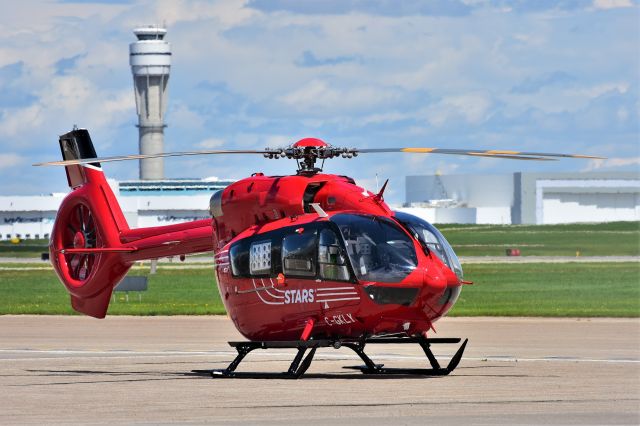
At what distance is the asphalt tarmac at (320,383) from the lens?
15953 millimetres

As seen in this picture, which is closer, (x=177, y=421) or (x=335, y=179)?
(x=177, y=421)

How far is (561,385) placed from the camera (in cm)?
1898

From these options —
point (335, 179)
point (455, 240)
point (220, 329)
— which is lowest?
point (455, 240)

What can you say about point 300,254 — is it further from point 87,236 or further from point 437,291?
point 87,236

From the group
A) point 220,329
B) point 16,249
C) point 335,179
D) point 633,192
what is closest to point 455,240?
point 16,249

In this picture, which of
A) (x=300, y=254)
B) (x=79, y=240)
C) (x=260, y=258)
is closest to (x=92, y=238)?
(x=79, y=240)

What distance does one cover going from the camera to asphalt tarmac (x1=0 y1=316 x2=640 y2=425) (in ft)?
52.3

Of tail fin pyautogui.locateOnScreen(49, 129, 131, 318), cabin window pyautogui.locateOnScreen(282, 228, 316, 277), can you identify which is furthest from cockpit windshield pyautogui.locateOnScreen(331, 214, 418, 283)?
tail fin pyautogui.locateOnScreen(49, 129, 131, 318)

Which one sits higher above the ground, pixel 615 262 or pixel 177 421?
pixel 177 421

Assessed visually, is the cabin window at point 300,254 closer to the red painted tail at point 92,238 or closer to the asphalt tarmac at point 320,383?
the asphalt tarmac at point 320,383

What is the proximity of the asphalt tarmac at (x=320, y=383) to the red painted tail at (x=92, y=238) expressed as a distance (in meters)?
1.39

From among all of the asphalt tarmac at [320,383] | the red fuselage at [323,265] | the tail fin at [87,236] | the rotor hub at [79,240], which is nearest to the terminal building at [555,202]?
the asphalt tarmac at [320,383]

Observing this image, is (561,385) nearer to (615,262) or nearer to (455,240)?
(615,262)

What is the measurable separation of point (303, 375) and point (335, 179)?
317 cm
